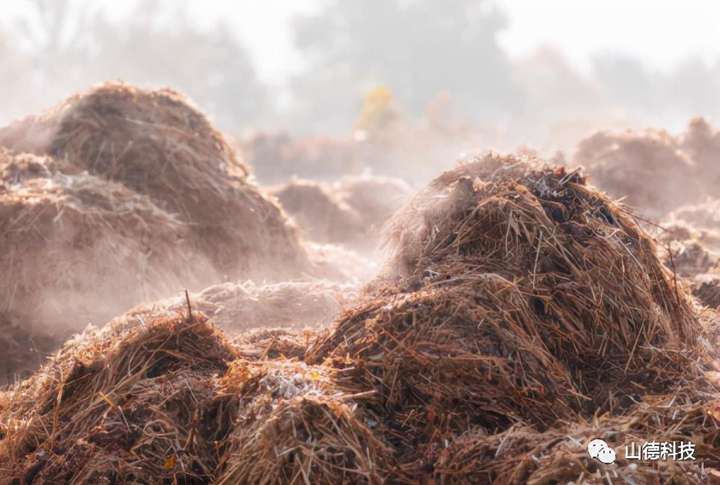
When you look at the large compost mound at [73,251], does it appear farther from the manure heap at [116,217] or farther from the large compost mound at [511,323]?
the large compost mound at [511,323]

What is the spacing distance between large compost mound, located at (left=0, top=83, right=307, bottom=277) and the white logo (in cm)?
449

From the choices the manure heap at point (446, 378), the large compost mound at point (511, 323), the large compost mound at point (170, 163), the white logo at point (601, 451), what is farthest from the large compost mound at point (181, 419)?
the large compost mound at point (170, 163)

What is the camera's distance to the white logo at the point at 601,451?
2.66m

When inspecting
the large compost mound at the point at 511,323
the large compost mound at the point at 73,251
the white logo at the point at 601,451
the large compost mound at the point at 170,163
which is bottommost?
the white logo at the point at 601,451

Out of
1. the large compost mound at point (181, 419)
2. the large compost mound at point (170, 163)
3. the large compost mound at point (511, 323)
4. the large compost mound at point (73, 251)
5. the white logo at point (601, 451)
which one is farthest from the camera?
the large compost mound at point (170, 163)

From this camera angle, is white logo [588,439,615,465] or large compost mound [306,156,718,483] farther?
large compost mound [306,156,718,483]

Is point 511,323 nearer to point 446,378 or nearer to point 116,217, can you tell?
point 446,378

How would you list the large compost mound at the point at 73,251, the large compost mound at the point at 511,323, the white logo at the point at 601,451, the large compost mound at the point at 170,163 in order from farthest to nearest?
1. the large compost mound at the point at 170,163
2. the large compost mound at the point at 73,251
3. the large compost mound at the point at 511,323
4. the white logo at the point at 601,451

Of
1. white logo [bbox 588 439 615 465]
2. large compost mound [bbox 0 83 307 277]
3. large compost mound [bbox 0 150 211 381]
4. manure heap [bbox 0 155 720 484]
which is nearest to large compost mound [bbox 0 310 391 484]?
manure heap [bbox 0 155 720 484]

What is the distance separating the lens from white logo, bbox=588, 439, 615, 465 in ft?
8.72

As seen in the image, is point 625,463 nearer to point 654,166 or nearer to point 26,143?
point 26,143

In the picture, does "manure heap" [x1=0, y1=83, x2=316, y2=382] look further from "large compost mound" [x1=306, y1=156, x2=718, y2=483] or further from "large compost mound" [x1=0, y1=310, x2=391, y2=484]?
"large compost mound" [x1=306, y1=156, x2=718, y2=483]

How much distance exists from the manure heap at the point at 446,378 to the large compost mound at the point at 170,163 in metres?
2.88

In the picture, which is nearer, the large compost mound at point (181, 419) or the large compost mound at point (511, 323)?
the large compost mound at point (181, 419)
